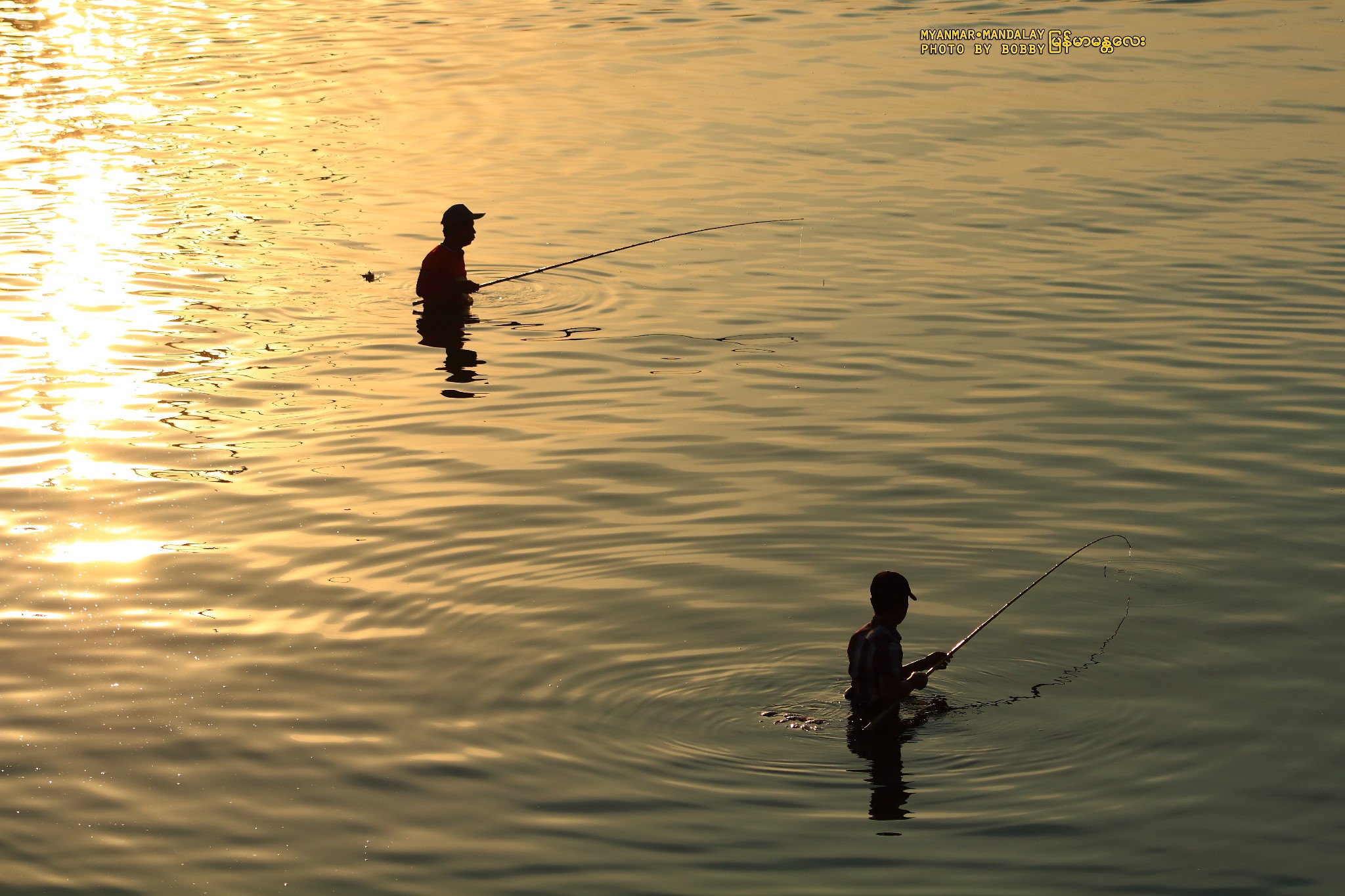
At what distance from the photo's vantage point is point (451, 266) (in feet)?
51.5

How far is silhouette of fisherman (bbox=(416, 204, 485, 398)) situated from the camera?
50.8 ft

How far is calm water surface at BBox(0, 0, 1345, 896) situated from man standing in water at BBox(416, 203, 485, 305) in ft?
1.16

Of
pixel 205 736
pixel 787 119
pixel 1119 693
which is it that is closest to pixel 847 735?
pixel 1119 693

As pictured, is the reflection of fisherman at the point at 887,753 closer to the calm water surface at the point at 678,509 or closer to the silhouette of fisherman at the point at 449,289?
the calm water surface at the point at 678,509

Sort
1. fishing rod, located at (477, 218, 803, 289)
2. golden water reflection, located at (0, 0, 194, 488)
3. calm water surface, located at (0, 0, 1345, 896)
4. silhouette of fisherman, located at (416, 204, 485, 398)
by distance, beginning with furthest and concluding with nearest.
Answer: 1. fishing rod, located at (477, 218, 803, 289)
2. silhouette of fisherman, located at (416, 204, 485, 398)
3. golden water reflection, located at (0, 0, 194, 488)
4. calm water surface, located at (0, 0, 1345, 896)

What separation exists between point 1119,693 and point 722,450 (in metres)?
4.23

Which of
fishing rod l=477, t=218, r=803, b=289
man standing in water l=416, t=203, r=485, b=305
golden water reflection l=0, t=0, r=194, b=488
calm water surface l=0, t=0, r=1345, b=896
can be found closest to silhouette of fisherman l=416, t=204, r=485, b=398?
man standing in water l=416, t=203, r=485, b=305

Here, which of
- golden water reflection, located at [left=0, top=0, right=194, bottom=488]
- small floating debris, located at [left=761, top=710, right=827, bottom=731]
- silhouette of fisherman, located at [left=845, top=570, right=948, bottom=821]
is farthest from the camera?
golden water reflection, located at [left=0, top=0, right=194, bottom=488]

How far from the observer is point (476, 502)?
11.2 meters

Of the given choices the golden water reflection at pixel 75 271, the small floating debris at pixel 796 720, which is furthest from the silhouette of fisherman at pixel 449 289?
the small floating debris at pixel 796 720

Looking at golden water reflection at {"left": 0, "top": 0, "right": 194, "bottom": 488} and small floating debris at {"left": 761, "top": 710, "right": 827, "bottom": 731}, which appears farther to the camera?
golden water reflection at {"left": 0, "top": 0, "right": 194, "bottom": 488}

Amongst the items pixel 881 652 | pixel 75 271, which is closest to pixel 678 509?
pixel 881 652

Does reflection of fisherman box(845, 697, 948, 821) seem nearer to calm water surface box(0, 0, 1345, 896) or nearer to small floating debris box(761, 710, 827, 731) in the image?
calm water surface box(0, 0, 1345, 896)

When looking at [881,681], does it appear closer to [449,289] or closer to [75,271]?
[449,289]
